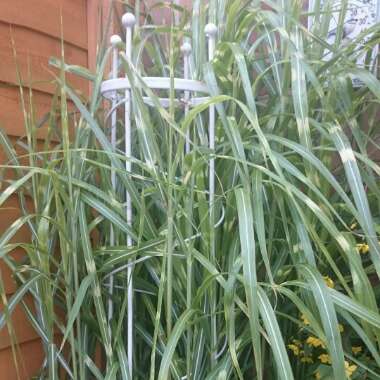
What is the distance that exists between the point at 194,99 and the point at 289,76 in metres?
0.22

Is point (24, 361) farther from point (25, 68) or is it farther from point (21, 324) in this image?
point (25, 68)

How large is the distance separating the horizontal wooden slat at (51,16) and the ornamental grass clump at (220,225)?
8.9 inches

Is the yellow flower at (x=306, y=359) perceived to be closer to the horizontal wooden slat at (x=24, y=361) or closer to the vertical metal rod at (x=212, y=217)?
the vertical metal rod at (x=212, y=217)

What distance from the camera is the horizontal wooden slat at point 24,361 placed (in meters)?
1.19

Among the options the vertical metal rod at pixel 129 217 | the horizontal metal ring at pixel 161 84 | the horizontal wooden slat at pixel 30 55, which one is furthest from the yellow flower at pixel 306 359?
the horizontal wooden slat at pixel 30 55

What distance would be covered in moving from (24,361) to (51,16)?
2.96ft

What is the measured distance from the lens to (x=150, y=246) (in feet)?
3.28

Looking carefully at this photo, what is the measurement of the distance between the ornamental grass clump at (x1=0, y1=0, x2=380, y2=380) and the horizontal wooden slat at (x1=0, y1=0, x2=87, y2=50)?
0.23 m

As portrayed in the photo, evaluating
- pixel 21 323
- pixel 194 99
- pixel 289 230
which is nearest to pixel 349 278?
pixel 289 230

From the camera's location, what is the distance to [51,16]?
53.4 inches

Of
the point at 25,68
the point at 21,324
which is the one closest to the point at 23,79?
the point at 25,68

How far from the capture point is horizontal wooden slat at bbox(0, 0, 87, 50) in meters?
1.24

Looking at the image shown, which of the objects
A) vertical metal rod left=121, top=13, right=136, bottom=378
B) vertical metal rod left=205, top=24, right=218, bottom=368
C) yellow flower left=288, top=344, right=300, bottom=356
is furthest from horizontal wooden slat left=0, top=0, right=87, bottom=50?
yellow flower left=288, top=344, right=300, bottom=356

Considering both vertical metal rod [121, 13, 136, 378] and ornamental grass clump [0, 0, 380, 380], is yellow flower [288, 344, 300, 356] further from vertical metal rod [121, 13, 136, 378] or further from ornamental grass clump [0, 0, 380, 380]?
vertical metal rod [121, 13, 136, 378]
